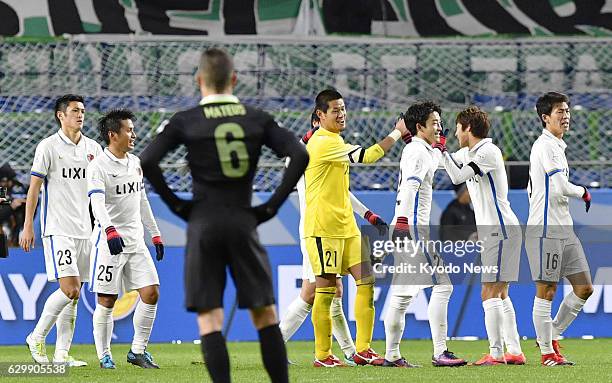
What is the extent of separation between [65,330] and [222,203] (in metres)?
4.73

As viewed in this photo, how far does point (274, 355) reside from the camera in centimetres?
563

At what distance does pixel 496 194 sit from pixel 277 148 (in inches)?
161

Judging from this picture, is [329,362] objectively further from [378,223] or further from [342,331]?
[378,223]

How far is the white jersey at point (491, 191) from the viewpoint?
30.6 ft

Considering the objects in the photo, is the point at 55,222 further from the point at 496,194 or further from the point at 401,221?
the point at 496,194

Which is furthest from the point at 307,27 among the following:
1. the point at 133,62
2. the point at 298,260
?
the point at 298,260

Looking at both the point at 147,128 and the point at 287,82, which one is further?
the point at 287,82

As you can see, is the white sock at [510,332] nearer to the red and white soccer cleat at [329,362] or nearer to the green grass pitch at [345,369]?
the green grass pitch at [345,369]

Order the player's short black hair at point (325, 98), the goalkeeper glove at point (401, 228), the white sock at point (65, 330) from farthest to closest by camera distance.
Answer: the white sock at point (65, 330) < the player's short black hair at point (325, 98) < the goalkeeper glove at point (401, 228)

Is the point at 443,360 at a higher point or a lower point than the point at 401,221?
lower

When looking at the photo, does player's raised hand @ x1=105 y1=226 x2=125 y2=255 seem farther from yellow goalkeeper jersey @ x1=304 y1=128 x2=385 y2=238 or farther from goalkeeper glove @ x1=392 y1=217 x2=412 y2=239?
goalkeeper glove @ x1=392 y1=217 x2=412 y2=239

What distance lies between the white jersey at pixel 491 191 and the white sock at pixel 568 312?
2.93 ft

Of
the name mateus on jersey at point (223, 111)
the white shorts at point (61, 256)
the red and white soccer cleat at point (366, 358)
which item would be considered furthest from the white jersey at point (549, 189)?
the name mateus on jersey at point (223, 111)

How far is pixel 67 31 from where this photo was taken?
18.3 meters
